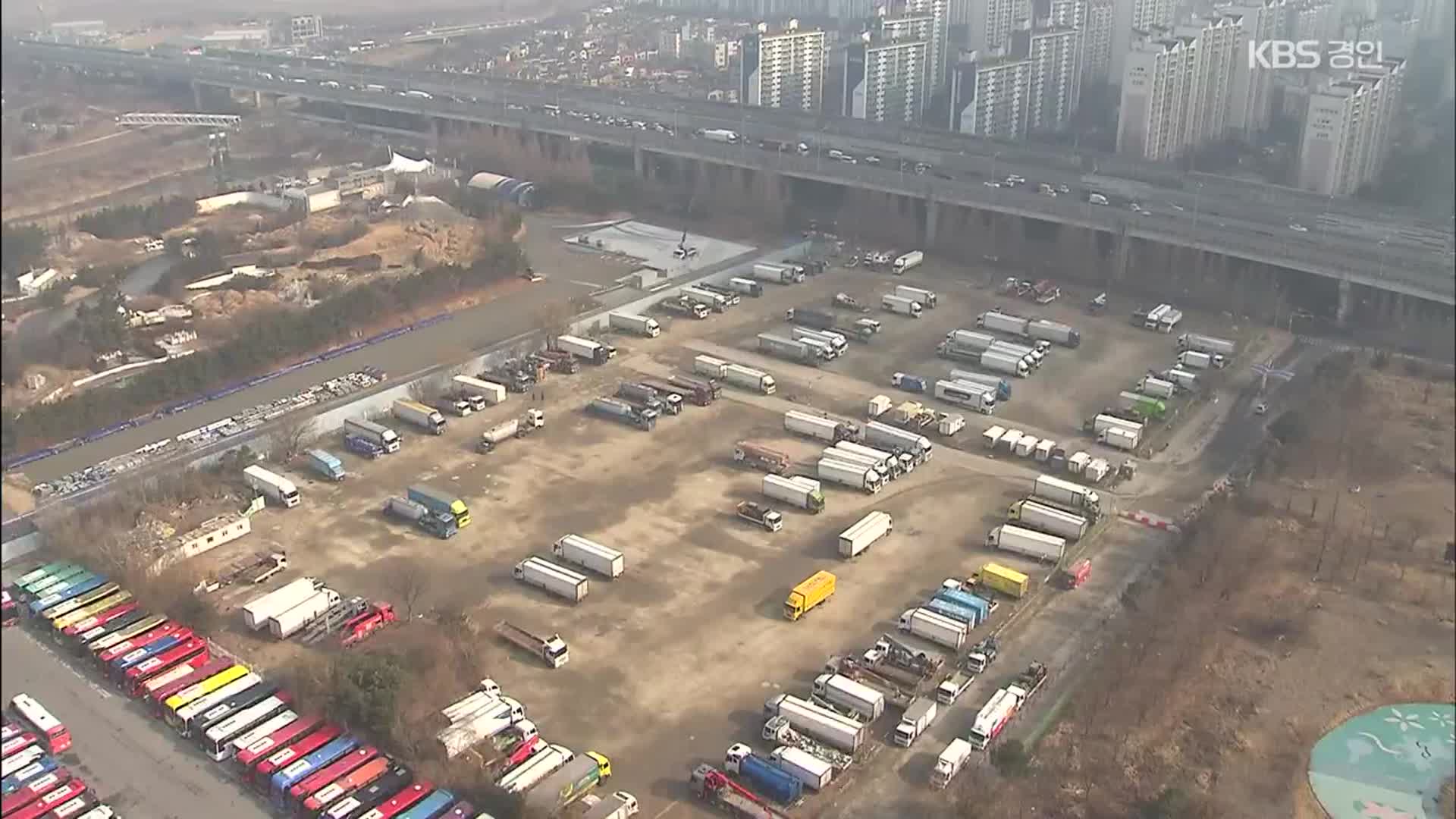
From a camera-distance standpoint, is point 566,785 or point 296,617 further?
point 296,617

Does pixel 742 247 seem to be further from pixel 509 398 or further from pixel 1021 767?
pixel 1021 767

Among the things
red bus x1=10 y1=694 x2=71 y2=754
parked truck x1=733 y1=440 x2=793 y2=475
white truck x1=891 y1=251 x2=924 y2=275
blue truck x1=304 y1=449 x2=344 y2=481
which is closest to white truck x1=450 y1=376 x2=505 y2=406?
blue truck x1=304 y1=449 x2=344 y2=481

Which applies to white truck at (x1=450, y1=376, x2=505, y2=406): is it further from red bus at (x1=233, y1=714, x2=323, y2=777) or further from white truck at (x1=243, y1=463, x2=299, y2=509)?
red bus at (x1=233, y1=714, x2=323, y2=777)

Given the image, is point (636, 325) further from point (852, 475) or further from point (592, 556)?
point (592, 556)

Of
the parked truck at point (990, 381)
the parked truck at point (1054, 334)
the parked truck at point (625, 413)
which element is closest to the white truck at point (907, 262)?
the parked truck at point (1054, 334)

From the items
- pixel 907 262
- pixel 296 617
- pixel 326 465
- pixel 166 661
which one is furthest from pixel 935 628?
pixel 907 262

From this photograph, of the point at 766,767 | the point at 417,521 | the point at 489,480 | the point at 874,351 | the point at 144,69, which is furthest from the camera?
the point at 144,69

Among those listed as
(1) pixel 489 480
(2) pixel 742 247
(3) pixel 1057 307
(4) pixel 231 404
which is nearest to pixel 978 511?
(1) pixel 489 480
